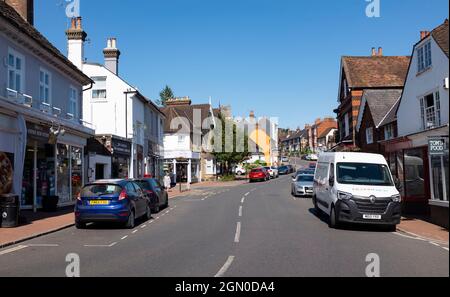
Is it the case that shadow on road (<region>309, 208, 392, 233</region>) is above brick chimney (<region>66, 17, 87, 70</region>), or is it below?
below

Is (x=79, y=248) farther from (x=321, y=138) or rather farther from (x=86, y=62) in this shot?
(x=321, y=138)

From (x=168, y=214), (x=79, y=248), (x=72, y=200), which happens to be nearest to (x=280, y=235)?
(x=79, y=248)

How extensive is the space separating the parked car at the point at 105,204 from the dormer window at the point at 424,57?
12187 mm

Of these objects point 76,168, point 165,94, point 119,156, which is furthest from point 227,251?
point 165,94

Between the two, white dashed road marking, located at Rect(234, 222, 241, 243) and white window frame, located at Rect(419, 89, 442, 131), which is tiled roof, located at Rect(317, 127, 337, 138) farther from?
white dashed road marking, located at Rect(234, 222, 241, 243)

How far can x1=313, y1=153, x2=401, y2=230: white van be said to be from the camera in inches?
500

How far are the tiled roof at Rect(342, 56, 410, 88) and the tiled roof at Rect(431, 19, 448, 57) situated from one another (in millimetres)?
19363

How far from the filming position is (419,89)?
17.7 m

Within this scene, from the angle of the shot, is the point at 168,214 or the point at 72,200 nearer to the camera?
the point at 168,214

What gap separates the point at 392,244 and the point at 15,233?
10395 mm

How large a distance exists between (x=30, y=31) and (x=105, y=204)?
10.1m

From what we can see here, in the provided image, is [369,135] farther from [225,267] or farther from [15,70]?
[225,267]

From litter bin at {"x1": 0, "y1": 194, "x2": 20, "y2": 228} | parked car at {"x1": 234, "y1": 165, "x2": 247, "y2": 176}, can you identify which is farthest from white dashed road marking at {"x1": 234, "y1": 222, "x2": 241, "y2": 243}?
parked car at {"x1": 234, "y1": 165, "x2": 247, "y2": 176}

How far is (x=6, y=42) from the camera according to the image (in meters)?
16.3
